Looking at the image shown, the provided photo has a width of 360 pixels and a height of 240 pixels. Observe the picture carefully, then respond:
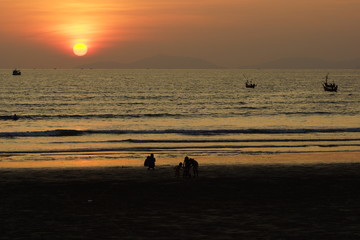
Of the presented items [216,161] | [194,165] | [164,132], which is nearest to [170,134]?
[164,132]

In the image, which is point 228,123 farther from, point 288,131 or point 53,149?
point 53,149

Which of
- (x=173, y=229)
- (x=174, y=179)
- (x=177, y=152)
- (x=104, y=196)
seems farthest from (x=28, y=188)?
(x=177, y=152)

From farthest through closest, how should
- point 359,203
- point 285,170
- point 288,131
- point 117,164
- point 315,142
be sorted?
point 288,131
point 315,142
point 117,164
point 285,170
point 359,203

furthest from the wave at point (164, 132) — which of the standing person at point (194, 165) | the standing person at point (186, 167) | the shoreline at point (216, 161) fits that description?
the standing person at point (186, 167)

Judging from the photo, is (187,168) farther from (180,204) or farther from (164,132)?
(164,132)

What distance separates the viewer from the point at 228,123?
8288cm

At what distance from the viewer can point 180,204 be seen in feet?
82.2

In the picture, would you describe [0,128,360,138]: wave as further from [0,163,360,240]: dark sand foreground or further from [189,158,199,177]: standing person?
[189,158,199,177]: standing person

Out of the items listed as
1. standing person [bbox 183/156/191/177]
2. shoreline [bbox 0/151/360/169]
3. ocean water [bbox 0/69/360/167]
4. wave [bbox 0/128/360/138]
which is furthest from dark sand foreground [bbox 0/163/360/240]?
Answer: wave [bbox 0/128/360/138]

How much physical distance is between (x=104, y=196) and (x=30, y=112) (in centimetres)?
8089

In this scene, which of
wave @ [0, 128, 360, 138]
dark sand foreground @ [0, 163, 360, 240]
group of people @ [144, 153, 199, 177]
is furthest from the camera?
wave @ [0, 128, 360, 138]

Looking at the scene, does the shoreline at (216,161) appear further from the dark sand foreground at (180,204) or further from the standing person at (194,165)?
the standing person at (194,165)

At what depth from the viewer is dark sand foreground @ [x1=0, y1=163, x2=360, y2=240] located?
20656 millimetres

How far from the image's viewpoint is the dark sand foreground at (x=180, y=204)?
20656 mm
